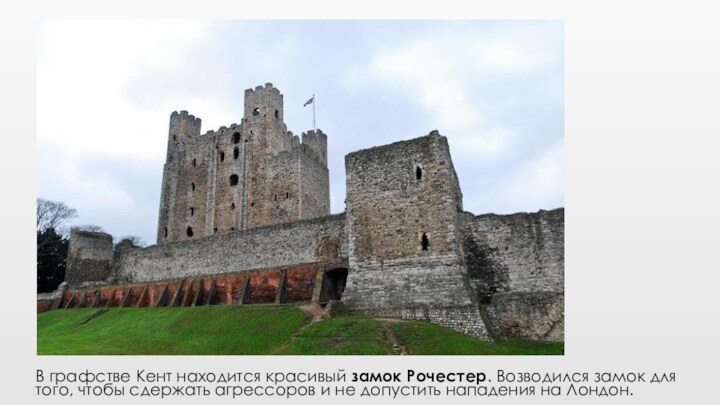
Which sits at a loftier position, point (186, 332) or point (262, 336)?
point (262, 336)

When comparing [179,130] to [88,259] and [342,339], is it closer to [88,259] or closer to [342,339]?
[88,259]

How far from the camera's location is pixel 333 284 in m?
22.5

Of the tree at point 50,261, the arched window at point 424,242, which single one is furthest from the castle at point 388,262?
the tree at point 50,261

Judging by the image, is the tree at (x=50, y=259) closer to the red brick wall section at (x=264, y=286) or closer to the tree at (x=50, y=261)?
the tree at (x=50, y=261)

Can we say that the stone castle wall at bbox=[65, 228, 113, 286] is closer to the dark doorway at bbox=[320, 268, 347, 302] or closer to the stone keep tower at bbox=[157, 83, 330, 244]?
the stone keep tower at bbox=[157, 83, 330, 244]

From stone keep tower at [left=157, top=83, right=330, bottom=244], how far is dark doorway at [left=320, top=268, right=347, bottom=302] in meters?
18.7

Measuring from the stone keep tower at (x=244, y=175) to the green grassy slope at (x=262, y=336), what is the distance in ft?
68.1

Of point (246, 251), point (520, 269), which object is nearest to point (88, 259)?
point (246, 251)

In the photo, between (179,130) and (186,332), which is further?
(179,130)

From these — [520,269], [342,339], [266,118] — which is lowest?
[342,339]

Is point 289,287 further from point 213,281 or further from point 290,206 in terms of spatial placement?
point 290,206

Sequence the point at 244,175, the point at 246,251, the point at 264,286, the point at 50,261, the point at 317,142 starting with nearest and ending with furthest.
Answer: the point at 264,286
the point at 246,251
the point at 50,261
the point at 244,175
the point at 317,142

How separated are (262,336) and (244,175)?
3032cm

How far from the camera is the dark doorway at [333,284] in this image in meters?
21.6
